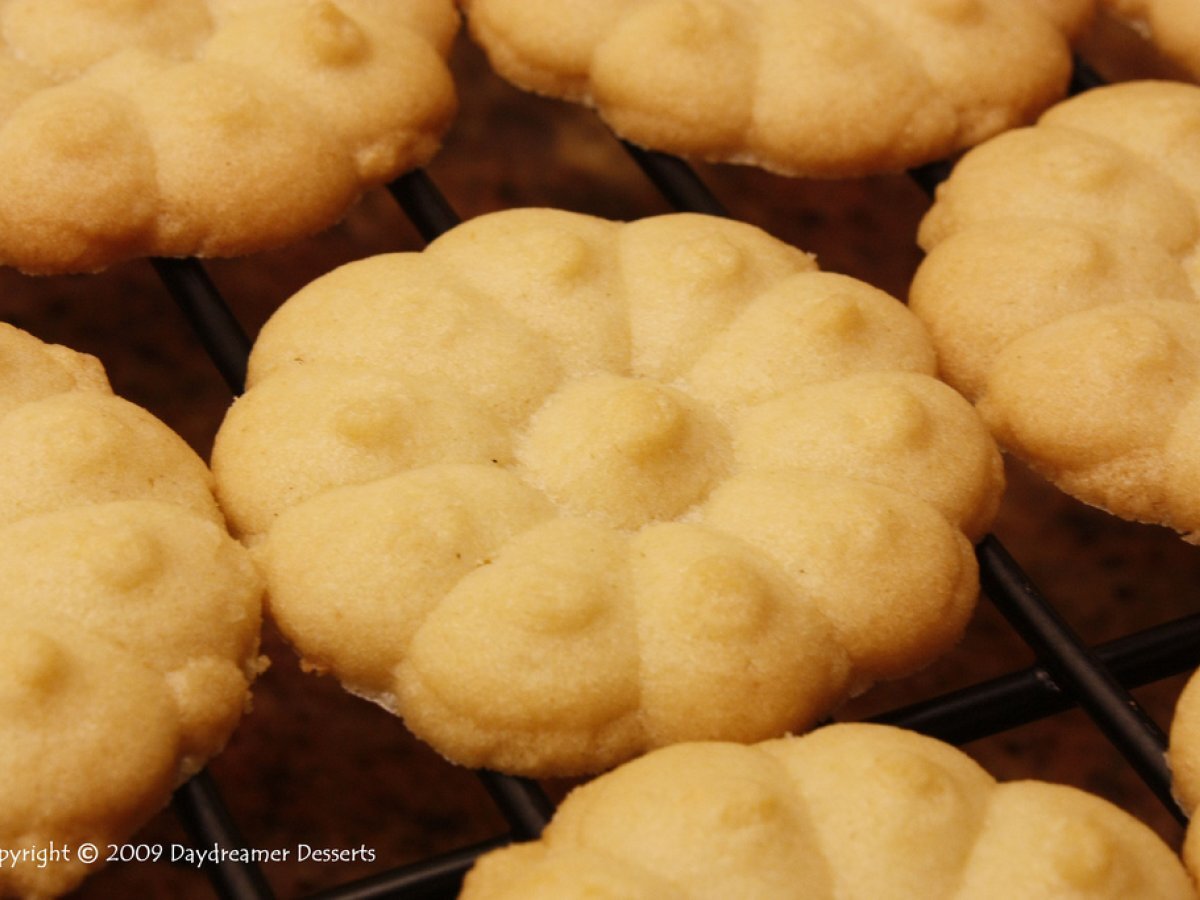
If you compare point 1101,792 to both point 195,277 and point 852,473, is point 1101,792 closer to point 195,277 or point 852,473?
point 852,473

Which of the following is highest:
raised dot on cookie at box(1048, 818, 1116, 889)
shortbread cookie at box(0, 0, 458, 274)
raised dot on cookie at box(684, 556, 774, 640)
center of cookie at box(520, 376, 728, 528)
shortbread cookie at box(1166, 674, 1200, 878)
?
shortbread cookie at box(0, 0, 458, 274)

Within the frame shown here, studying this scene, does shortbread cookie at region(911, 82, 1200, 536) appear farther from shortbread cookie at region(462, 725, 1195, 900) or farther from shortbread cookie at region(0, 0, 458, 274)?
shortbread cookie at region(0, 0, 458, 274)

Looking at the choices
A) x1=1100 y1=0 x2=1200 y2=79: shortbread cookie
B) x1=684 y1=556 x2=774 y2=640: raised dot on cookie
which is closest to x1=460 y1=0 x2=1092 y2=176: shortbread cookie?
x1=1100 y1=0 x2=1200 y2=79: shortbread cookie

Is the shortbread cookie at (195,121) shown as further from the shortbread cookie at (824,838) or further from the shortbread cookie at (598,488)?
the shortbread cookie at (824,838)

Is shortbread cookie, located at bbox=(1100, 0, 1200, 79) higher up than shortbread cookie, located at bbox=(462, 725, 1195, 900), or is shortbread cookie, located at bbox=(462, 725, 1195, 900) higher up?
shortbread cookie, located at bbox=(1100, 0, 1200, 79)

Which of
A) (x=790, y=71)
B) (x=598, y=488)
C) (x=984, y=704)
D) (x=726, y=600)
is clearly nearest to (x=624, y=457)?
(x=598, y=488)

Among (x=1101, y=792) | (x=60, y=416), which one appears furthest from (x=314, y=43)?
(x=1101, y=792)
